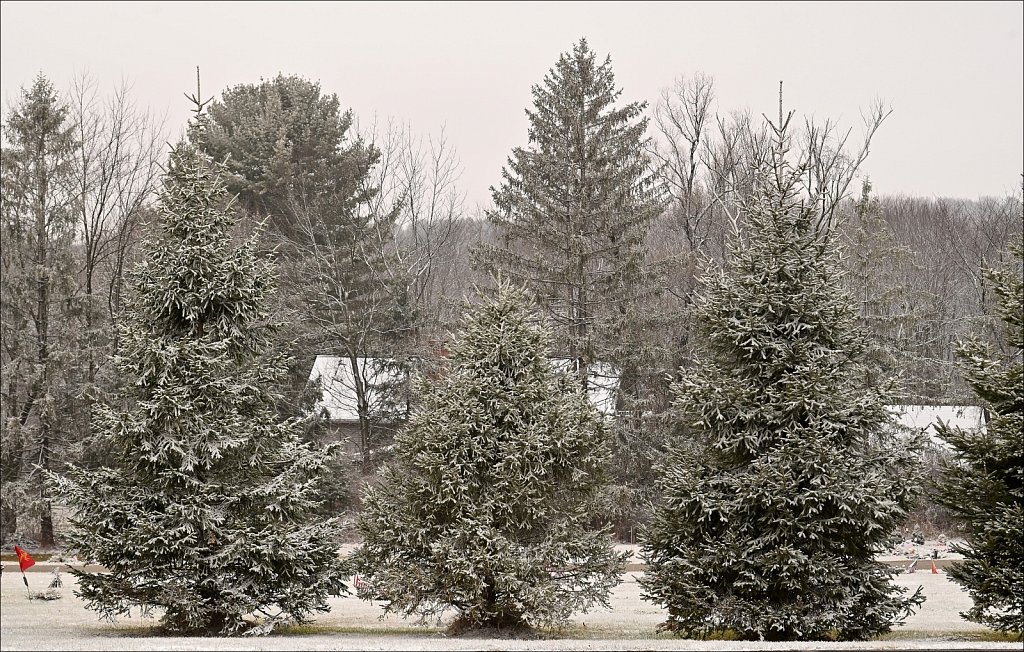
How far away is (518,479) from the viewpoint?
40.8ft

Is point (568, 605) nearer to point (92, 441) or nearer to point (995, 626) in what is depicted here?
point (995, 626)

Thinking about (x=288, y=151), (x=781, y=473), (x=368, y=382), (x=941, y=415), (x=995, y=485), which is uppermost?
(x=288, y=151)

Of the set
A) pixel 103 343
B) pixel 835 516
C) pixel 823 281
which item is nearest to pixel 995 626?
pixel 835 516

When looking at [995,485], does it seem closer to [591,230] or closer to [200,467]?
[200,467]

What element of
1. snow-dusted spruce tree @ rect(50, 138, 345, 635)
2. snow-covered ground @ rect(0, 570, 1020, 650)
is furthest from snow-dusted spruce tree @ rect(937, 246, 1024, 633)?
snow-dusted spruce tree @ rect(50, 138, 345, 635)

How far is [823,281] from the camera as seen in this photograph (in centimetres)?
1296

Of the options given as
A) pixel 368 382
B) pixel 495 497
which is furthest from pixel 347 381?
pixel 495 497

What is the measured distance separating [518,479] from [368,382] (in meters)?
20.2

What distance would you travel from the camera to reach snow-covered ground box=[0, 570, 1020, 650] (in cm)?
1041

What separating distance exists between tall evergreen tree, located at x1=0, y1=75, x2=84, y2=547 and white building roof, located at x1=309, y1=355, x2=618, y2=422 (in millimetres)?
7817

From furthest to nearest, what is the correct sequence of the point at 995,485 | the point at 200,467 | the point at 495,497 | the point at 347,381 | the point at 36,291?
the point at 347,381 → the point at 36,291 → the point at 200,467 → the point at 495,497 → the point at 995,485

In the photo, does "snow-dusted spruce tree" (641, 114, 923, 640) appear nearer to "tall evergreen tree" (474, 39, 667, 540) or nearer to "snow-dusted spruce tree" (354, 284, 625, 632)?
"snow-dusted spruce tree" (354, 284, 625, 632)

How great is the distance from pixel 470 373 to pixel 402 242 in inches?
1199

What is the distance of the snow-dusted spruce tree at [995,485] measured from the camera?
11.9 metres
